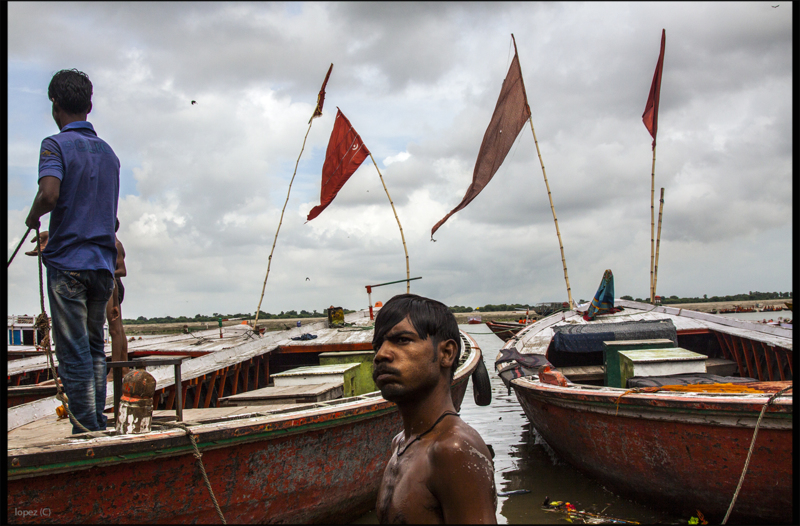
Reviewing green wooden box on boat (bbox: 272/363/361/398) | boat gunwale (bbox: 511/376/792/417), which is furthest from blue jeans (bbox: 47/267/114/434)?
boat gunwale (bbox: 511/376/792/417)

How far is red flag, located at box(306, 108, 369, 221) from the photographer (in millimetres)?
12195

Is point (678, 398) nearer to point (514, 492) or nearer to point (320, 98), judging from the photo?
point (514, 492)

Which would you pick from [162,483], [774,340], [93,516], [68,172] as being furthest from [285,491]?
[774,340]

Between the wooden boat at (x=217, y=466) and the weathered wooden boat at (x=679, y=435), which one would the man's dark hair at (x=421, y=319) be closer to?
the wooden boat at (x=217, y=466)

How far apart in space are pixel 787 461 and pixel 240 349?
6535 mm

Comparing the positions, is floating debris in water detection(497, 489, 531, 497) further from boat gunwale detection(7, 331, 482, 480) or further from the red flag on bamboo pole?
the red flag on bamboo pole

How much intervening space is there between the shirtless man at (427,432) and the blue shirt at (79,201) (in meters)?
2.39

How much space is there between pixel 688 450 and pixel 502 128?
322 inches

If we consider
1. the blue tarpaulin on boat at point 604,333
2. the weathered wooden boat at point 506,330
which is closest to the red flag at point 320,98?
the weathered wooden boat at point 506,330

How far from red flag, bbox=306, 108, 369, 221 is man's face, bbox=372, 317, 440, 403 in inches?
425

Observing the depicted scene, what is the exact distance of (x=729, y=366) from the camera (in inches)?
321

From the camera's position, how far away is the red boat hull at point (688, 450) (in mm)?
4027

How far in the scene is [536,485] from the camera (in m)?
6.26

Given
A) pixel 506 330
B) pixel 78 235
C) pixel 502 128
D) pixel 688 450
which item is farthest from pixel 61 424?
pixel 506 330
